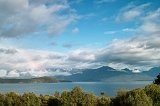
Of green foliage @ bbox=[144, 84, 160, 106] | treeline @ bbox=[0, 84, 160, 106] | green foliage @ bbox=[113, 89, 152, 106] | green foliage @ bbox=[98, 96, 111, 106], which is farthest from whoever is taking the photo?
green foliage @ bbox=[98, 96, 111, 106]

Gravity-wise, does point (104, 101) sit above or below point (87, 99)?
below

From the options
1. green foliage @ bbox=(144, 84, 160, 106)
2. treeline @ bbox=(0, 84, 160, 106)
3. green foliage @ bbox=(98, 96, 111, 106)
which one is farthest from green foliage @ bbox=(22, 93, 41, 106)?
green foliage @ bbox=(144, 84, 160, 106)

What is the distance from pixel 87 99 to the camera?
302 feet

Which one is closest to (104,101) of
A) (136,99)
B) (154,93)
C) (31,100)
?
(136,99)

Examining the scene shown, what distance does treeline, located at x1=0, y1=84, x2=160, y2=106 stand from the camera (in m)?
84.6

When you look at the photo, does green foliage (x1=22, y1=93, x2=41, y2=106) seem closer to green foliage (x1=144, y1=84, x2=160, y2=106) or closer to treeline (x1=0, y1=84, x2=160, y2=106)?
treeline (x1=0, y1=84, x2=160, y2=106)

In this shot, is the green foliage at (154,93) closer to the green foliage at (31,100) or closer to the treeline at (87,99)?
the treeline at (87,99)

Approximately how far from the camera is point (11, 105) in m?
102

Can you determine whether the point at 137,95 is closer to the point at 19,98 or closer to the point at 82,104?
the point at 82,104

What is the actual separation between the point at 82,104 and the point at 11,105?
2397 centimetres

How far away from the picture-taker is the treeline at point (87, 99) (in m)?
84.6

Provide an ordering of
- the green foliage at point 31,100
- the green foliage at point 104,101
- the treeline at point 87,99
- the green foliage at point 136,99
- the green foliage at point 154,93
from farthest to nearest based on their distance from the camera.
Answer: the green foliage at point 31,100 < the green foliage at point 104,101 < the green foliage at point 154,93 < the treeline at point 87,99 < the green foliage at point 136,99

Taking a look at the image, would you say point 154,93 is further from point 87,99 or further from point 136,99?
point 87,99

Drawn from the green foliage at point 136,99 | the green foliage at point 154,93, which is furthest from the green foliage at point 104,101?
the green foliage at point 154,93
